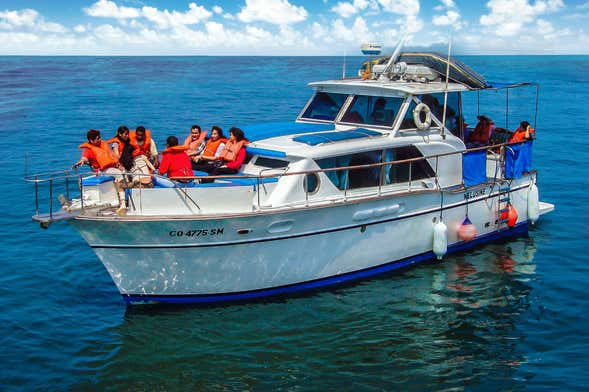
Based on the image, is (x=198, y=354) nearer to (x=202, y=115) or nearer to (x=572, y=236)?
(x=572, y=236)

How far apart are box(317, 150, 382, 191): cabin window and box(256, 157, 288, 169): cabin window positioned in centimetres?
76

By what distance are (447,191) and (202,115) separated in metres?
29.8

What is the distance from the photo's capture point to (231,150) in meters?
13.0

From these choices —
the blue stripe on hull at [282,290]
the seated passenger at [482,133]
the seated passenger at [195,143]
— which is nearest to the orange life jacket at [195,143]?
the seated passenger at [195,143]

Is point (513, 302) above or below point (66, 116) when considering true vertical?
below

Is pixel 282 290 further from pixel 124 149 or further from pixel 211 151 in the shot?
pixel 124 149

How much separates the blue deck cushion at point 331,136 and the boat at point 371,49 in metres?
4.59

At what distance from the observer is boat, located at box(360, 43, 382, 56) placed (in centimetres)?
1788

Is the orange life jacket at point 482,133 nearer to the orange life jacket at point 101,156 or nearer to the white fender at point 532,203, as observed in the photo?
the white fender at point 532,203

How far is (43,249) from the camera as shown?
16.5 meters

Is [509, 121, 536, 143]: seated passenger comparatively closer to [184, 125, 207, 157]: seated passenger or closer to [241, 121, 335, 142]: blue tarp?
[241, 121, 335, 142]: blue tarp

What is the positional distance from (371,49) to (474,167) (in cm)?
510

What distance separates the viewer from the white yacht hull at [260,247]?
37.6 ft

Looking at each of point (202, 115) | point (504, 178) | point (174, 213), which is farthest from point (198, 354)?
point (202, 115)
